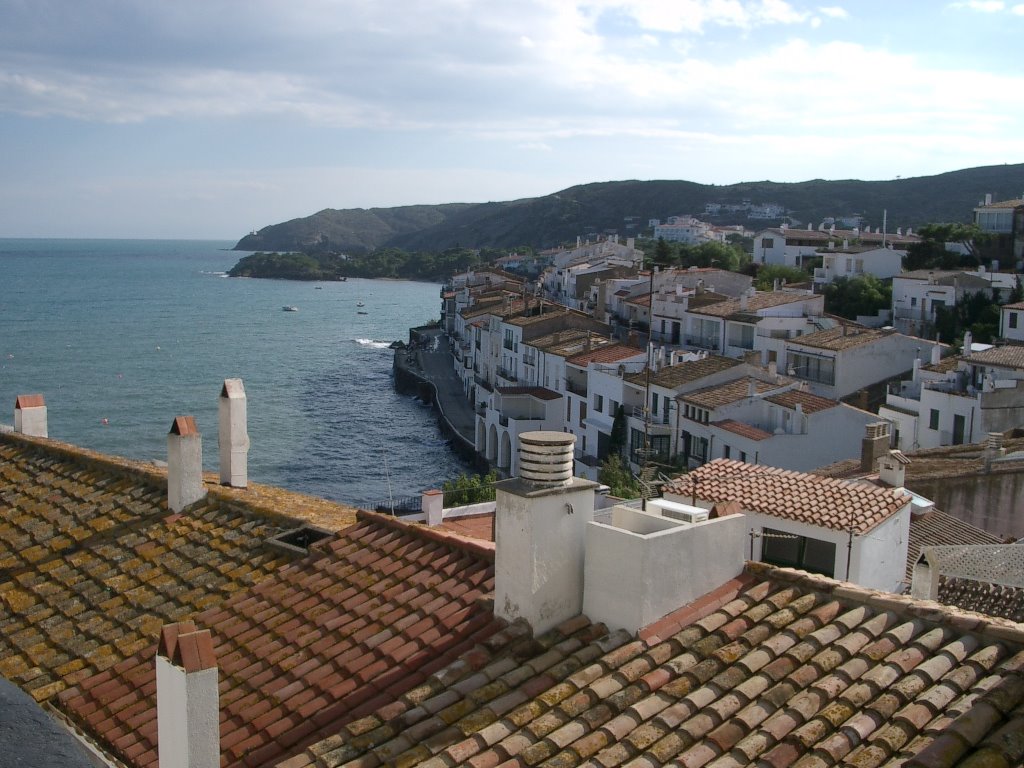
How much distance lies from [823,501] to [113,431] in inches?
1775

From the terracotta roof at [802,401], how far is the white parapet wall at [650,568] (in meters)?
26.3

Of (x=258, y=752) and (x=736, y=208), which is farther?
(x=736, y=208)

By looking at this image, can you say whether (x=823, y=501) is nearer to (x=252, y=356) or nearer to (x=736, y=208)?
(x=252, y=356)

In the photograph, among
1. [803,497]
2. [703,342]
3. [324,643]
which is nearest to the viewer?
[324,643]

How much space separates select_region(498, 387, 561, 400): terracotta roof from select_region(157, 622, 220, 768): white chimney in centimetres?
3931

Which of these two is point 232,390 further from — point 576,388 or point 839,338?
point 839,338

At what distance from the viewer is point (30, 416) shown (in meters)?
12.0

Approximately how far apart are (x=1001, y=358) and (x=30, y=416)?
28800mm

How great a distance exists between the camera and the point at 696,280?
190 ft

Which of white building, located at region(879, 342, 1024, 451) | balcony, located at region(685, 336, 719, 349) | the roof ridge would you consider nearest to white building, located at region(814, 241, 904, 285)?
balcony, located at region(685, 336, 719, 349)

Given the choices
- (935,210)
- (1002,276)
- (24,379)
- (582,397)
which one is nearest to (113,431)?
(24,379)

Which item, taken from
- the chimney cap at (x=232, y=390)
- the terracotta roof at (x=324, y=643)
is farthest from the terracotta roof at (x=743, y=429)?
the terracotta roof at (x=324, y=643)

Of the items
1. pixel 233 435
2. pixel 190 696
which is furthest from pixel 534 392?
pixel 190 696

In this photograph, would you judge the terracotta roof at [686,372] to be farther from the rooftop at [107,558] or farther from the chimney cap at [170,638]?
the chimney cap at [170,638]
